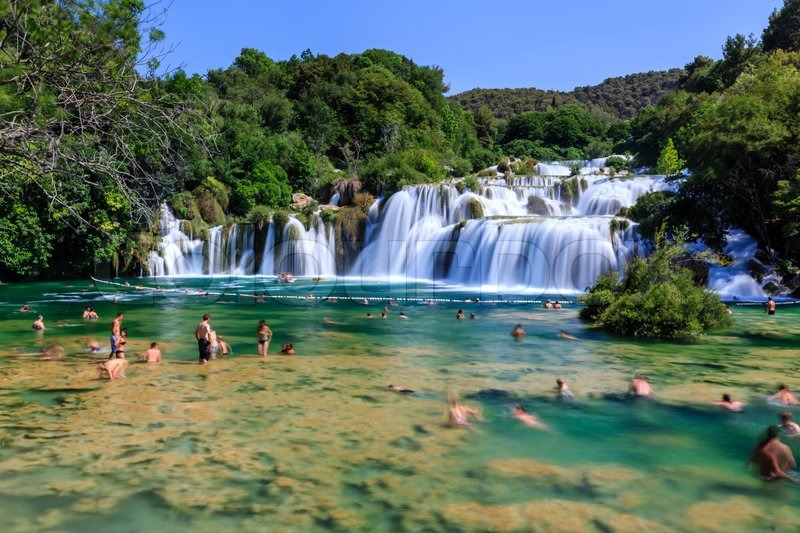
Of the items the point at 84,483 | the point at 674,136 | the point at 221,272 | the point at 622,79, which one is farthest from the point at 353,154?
the point at 622,79

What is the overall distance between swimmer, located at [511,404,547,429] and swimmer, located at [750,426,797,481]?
124 inches

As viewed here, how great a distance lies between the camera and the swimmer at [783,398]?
11555mm

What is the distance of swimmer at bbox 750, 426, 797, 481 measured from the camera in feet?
27.3

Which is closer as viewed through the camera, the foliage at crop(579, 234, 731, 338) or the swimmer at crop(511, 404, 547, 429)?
the swimmer at crop(511, 404, 547, 429)

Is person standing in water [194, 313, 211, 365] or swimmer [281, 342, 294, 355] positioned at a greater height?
person standing in water [194, 313, 211, 365]

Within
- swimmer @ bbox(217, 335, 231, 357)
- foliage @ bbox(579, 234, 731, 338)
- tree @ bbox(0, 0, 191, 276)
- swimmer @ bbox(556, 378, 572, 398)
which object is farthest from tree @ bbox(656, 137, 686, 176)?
tree @ bbox(0, 0, 191, 276)

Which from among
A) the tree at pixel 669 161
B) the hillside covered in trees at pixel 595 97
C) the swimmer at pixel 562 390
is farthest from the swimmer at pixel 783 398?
the hillside covered in trees at pixel 595 97

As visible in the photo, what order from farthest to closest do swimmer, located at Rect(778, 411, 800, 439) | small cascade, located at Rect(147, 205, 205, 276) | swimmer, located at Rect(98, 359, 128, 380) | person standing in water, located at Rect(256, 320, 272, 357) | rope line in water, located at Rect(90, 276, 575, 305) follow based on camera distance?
1. small cascade, located at Rect(147, 205, 205, 276)
2. rope line in water, located at Rect(90, 276, 575, 305)
3. person standing in water, located at Rect(256, 320, 272, 357)
4. swimmer, located at Rect(98, 359, 128, 380)
5. swimmer, located at Rect(778, 411, 800, 439)

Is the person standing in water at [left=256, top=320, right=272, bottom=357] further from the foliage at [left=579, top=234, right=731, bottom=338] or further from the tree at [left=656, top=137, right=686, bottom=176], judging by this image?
the tree at [left=656, top=137, right=686, bottom=176]

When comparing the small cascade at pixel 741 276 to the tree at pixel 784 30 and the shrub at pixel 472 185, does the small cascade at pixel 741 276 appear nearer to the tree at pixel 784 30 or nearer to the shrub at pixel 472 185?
the shrub at pixel 472 185

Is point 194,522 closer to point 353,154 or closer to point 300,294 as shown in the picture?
point 300,294

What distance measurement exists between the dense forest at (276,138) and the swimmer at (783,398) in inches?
429

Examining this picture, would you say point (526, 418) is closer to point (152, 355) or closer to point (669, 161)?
point (152, 355)

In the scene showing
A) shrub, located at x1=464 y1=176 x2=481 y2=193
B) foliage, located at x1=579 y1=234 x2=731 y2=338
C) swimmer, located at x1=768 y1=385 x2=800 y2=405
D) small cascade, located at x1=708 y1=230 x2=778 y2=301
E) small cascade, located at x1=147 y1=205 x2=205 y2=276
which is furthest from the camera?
shrub, located at x1=464 y1=176 x2=481 y2=193
